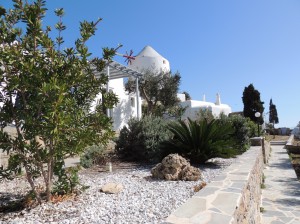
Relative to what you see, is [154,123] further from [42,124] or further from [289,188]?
[42,124]

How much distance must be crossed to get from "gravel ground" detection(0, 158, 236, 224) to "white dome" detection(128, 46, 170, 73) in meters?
24.8

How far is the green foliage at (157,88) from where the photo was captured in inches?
1047

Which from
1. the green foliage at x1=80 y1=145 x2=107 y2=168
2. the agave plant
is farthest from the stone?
the agave plant

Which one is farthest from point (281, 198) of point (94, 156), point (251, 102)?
point (251, 102)

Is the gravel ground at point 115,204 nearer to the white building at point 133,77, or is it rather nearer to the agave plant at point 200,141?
the agave plant at point 200,141

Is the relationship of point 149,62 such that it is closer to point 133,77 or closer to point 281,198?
point 133,77

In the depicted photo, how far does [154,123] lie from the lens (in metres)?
8.77

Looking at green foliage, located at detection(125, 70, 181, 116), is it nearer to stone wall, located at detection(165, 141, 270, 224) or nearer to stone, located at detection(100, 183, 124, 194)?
stone, located at detection(100, 183, 124, 194)

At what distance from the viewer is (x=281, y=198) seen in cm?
640

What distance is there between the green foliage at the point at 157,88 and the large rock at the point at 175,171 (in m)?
20.4

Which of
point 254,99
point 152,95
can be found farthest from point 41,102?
point 254,99

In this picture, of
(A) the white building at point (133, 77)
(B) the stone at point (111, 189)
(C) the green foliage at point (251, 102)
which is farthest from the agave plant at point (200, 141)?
(C) the green foliage at point (251, 102)

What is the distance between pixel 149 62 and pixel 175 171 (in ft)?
85.0

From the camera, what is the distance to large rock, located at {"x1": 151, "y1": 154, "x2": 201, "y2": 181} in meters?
5.60
